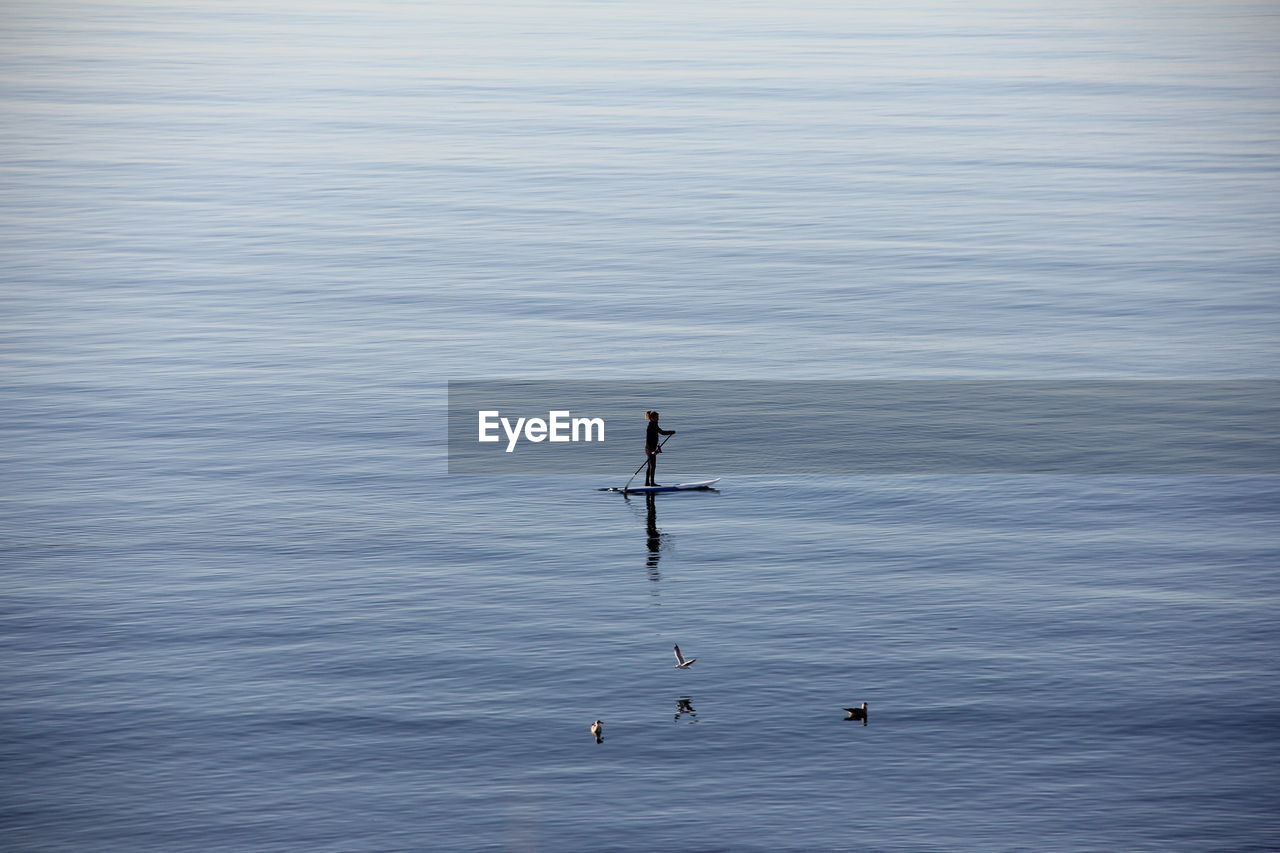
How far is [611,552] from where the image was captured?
48375 mm

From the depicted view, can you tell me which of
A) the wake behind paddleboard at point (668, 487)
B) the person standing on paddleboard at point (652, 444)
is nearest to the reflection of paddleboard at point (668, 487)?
the wake behind paddleboard at point (668, 487)

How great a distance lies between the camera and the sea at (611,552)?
113 feet

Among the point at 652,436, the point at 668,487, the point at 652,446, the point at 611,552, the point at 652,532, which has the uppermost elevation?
the point at 652,436

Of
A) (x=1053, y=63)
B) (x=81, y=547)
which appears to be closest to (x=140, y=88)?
(x=1053, y=63)

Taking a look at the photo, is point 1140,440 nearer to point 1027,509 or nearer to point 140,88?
point 1027,509

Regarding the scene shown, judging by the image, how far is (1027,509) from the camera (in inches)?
2068

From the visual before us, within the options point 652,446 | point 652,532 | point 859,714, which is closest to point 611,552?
point 652,532

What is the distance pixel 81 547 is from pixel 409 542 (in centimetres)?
1002

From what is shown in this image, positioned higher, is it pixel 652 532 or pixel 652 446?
pixel 652 446

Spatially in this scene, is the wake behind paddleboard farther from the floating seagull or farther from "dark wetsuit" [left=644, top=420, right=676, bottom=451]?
the floating seagull

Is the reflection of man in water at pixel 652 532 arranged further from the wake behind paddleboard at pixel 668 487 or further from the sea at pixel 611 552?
the wake behind paddleboard at pixel 668 487

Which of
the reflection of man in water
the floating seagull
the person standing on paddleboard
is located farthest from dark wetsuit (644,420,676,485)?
the floating seagull

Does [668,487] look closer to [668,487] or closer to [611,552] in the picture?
[668,487]

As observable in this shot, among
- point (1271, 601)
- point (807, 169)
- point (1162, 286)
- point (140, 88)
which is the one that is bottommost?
point (1271, 601)
